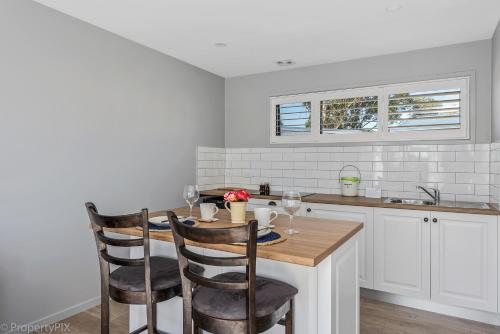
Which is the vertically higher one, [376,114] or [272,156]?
[376,114]

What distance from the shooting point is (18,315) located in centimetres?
241

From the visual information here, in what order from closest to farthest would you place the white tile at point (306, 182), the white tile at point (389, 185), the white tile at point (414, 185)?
1. the white tile at point (414, 185)
2. the white tile at point (389, 185)
3. the white tile at point (306, 182)

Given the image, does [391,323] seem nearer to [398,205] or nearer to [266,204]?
[398,205]

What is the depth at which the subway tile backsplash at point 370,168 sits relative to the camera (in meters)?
3.15

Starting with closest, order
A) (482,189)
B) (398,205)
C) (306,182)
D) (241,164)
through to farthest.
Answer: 1. (398,205)
2. (482,189)
3. (306,182)
4. (241,164)

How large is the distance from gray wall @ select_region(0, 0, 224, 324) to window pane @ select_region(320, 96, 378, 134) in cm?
185

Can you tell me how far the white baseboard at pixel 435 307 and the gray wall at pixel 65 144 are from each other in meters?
2.39

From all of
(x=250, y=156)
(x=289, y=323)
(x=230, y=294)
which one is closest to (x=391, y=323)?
(x=289, y=323)

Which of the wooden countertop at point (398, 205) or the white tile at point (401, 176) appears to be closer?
the wooden countertop at point (398, 205)

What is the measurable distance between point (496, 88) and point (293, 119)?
206 cm

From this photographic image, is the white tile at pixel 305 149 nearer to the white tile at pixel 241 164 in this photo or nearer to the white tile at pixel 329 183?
the white tile at pixel 329 183

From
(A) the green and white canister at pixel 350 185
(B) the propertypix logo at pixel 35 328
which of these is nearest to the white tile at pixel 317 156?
(A) the green and white canister at pixel 350 185

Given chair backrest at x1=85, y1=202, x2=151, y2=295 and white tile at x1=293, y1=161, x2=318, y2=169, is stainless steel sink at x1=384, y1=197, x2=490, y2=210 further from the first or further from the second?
chair backrest at x1=85, y1=202, x2=151, y2=295

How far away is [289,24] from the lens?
2.86 metres
